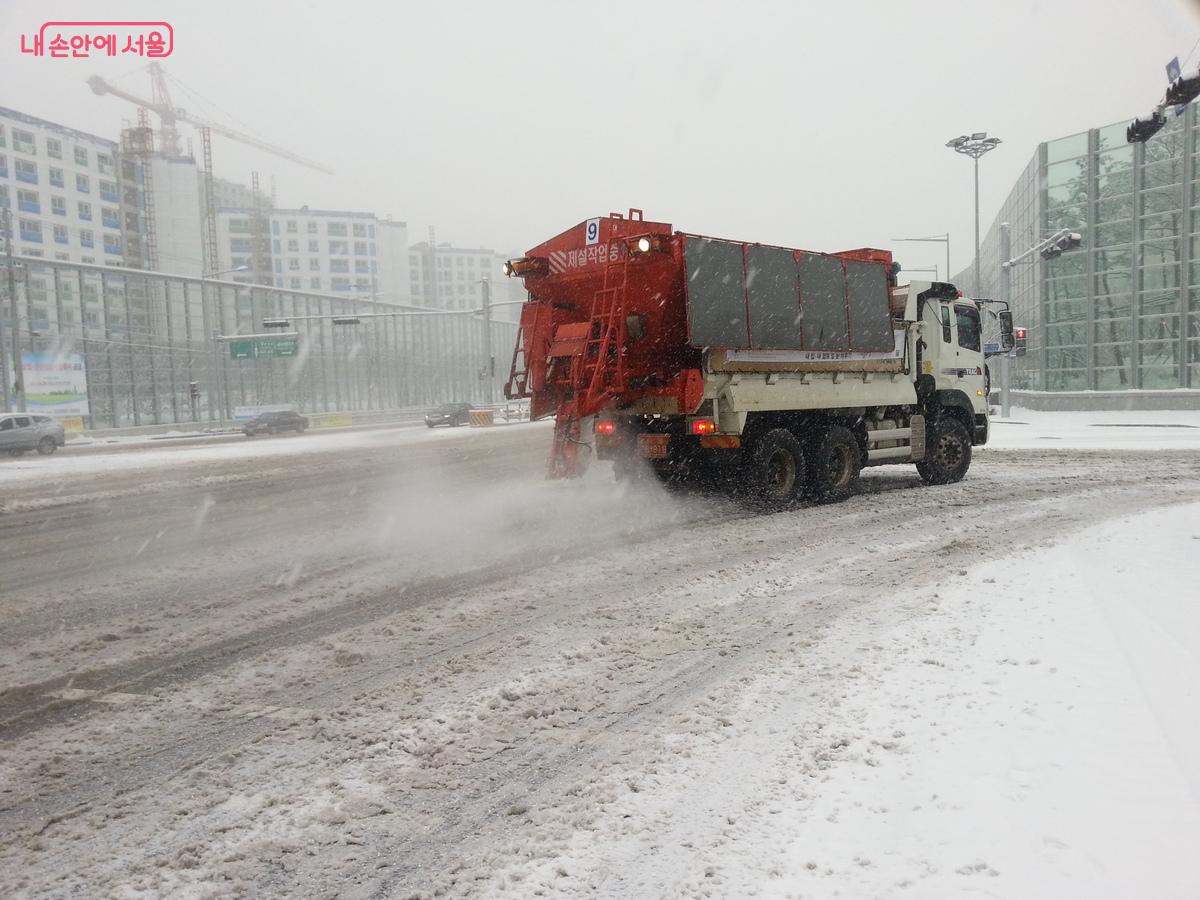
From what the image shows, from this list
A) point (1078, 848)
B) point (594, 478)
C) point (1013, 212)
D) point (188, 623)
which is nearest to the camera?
point (1078, 848)

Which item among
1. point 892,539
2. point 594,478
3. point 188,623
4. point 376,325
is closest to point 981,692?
point 892,539

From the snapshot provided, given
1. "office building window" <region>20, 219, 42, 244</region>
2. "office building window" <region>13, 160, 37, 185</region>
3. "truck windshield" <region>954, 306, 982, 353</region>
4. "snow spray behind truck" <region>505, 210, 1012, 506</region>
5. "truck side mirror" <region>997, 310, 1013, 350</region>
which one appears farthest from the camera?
"office building window" <region>20, 219, 42, 244</region>

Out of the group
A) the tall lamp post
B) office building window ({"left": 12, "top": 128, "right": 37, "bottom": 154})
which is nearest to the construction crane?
office building window ({"left": 12, "top": 128, "right": 37, "bottom": 154})

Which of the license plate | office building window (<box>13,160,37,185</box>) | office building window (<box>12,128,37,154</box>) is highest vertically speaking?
office building window (<box>12,128,37,154</box>)

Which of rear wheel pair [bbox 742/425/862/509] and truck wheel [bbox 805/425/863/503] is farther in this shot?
truck wheel [bbox 805/425/863/503]

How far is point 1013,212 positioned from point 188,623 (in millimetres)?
54263

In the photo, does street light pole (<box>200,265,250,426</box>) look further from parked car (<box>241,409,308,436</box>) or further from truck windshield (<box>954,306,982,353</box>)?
truck windshield (<box>954,306,982,353</box>)

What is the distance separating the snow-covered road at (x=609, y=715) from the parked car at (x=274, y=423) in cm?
3488

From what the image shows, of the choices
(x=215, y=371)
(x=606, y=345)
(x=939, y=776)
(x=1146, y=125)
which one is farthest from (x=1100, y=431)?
(x=215, y=371)

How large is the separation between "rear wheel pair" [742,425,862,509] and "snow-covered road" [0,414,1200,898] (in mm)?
2082

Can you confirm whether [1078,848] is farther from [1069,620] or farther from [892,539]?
[892,539]

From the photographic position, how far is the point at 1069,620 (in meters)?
5.54

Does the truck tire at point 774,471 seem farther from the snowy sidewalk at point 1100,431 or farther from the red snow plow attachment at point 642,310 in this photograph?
the snowy sidewalk at point 1100,431

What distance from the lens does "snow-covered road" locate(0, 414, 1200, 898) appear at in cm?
297
